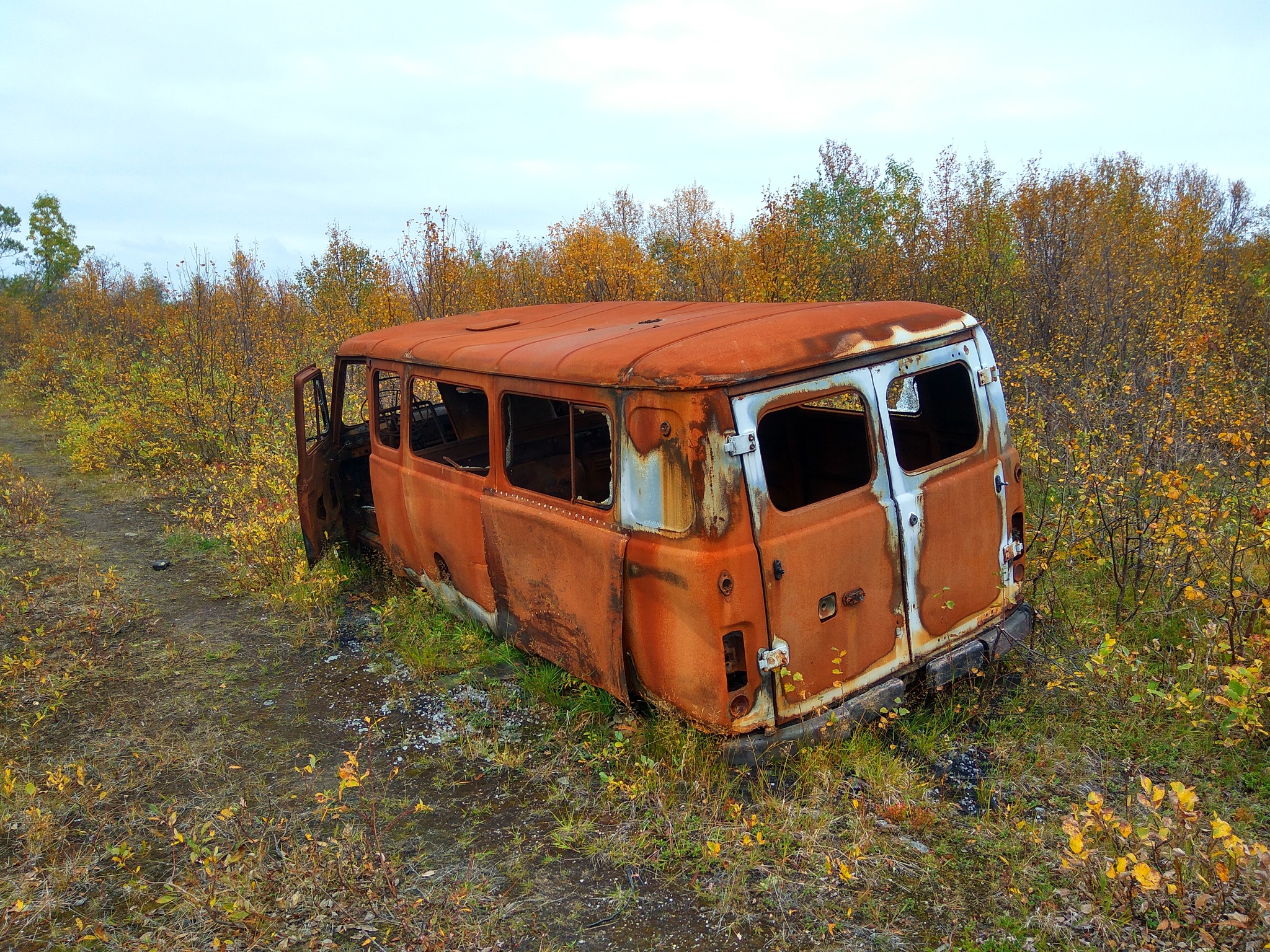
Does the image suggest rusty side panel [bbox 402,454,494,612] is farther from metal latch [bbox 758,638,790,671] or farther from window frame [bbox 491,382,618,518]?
metal latch [bbox 758,638,790,671]

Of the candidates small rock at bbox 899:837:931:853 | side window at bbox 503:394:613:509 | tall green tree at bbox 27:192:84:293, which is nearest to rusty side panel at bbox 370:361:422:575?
side window at bbox 503:394:613:509

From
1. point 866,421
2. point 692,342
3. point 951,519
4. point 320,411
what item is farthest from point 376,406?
point 951,519

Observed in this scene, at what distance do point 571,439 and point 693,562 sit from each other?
912mm

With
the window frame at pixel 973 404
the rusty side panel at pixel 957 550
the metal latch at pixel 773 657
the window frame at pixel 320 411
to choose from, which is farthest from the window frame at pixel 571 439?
the window frame at pixel 320 411

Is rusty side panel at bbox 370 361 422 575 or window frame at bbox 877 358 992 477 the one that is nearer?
window frame at bbox 877 358 992 477

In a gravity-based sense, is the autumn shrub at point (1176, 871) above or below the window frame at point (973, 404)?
below

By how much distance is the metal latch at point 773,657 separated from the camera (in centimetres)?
317

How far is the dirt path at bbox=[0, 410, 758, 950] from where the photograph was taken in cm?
292

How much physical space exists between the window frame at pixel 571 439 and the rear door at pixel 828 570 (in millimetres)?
588

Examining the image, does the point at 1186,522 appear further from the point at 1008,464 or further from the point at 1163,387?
the point at 1163,387

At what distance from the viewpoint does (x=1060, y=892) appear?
8.54 ft

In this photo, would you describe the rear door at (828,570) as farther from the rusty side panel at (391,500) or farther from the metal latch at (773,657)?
the rusty side panel at (391,500)

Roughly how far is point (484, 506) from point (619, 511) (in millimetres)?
→ 1114

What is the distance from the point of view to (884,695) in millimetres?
3449
